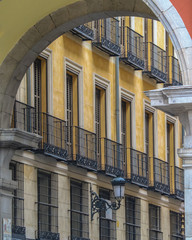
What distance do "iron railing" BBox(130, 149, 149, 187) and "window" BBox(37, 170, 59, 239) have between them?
5470 mm

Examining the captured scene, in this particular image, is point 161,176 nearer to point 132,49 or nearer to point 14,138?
point 132,49

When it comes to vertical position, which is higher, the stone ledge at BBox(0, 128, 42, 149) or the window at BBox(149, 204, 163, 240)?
the window at BBox(149, 204, 163, 240)

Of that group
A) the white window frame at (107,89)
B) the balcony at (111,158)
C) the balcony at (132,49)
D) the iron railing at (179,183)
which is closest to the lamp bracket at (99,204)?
the balcony at (111,158)

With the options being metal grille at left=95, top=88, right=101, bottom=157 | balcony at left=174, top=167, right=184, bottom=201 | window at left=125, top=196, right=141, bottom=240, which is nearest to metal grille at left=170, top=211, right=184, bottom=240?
balcony at left=174, top=167, right=184, bottom=201

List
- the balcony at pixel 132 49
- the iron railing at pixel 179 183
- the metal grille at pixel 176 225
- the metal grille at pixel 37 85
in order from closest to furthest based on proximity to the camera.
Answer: the metal grille at pixel 37 85 < the balcony at pixel 132 49 < the iron railing at pixel 179 183 < the metal grille at pixel 176 225

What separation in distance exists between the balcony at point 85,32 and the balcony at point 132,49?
3094mm

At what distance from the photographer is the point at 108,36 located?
1414 inches

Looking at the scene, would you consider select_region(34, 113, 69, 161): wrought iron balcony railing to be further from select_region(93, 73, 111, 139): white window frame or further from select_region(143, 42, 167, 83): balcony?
select_region(143, 42, 167, 83): balcony

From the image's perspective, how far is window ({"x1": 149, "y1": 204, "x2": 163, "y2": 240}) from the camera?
3984 cm

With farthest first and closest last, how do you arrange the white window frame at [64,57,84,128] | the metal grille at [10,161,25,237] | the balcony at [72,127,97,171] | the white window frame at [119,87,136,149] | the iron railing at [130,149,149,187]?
1. the white window frame at [119,87,136,149]
2. the iron railing at [130,149,149,187]
3. the white window frame at [64,57,84,128]
4. the balcony at [72,127,97,171]
5. the metal grille at [10,161,25,237]

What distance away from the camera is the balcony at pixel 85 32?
33.5 metres

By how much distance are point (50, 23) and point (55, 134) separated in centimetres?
982

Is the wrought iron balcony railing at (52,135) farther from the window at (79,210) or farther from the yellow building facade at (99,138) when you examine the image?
the window at (79,210)

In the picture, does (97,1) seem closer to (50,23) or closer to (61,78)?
(50,23)
